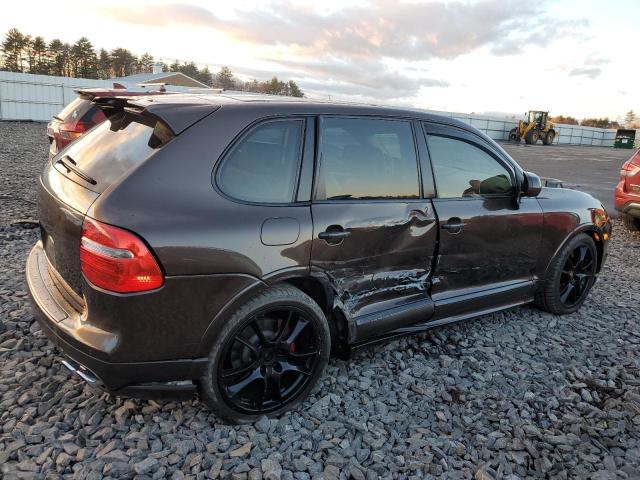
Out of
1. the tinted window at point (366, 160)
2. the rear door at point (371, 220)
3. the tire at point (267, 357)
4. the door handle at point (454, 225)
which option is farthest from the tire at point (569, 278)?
the tire at point (267, 357)

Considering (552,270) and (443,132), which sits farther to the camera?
(552,270)

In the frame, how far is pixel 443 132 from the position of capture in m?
3.41

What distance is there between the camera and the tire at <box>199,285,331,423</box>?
2.47 metres

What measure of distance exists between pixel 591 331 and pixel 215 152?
11.5ft

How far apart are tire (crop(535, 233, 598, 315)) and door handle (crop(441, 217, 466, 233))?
4.24 feet

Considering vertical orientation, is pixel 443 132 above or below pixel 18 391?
above

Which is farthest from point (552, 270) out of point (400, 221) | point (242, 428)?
point (242, 428)

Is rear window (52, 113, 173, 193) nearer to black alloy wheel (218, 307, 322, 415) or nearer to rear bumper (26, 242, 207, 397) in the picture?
rear bumper (26, 242, 207, 397)

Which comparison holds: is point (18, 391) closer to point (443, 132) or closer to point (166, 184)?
point (166, 184)

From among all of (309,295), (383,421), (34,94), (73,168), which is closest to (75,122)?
(73,168)

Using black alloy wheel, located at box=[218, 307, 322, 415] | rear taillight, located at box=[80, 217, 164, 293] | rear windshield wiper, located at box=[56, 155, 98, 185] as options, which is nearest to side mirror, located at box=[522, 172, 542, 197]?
black alloy wheel, located at box=[218, 307, 322, 415]

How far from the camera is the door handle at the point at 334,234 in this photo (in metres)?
2.69

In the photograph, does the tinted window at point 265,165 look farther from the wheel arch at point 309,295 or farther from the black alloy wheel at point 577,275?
the black alloy wheel at point 577,275

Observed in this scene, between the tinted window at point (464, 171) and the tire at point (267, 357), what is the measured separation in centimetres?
133
